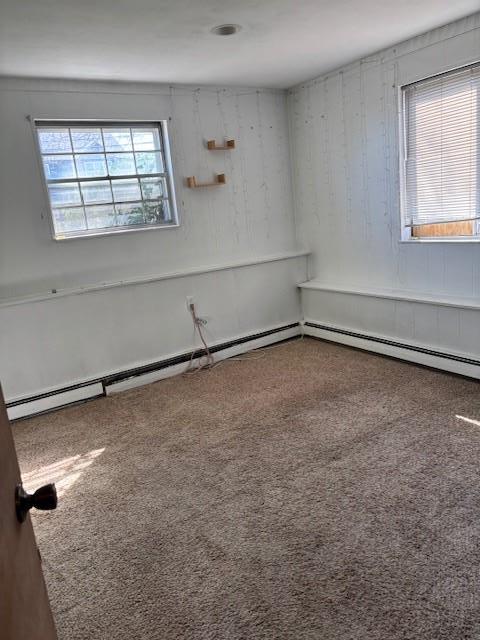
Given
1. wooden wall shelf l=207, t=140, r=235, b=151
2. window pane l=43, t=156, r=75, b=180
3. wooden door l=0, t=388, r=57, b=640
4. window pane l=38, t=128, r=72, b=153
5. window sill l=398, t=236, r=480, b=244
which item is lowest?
wooden door l=0, t=388, r=57, b=640

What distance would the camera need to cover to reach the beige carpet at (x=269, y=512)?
1.63 m

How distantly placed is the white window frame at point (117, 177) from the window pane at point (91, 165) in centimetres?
5

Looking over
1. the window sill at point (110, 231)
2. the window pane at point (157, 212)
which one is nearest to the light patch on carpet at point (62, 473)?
the window sill at point (110, 231)

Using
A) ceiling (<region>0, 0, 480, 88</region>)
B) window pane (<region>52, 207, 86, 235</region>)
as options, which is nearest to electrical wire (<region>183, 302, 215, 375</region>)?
window pane (<region>52, 207, 86, 235</region>)

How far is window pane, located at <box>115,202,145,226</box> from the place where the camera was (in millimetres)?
3816

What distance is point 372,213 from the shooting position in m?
3.98

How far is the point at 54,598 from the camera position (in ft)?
5.88

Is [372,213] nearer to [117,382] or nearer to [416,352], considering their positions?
[416,352]

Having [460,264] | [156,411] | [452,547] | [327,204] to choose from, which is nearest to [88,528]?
[156,411]

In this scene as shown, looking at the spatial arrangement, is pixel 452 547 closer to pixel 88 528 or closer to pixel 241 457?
pixel 241 457

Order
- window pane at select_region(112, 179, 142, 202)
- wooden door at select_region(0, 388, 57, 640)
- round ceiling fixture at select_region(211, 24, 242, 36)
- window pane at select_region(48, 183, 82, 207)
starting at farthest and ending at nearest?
window pane at select_region(112, 179, 142, 202)
window pane at select_region(48, 183, 82, 207)
round ceiling fixture at select_region(211, 24, 242, 36)
wooden door at select_region(0, 388, 57, 640)

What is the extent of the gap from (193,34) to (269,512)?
2640 mm

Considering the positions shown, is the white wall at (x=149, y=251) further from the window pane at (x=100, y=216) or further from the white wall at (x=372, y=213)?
the white wall at (x=372, y=213)

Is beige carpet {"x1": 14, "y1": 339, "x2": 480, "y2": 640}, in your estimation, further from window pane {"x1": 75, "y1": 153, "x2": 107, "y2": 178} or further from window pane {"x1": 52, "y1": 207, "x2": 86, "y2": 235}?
window pane {"x1": 75, "y1": 153, "x2": 107, "y2": 178}
